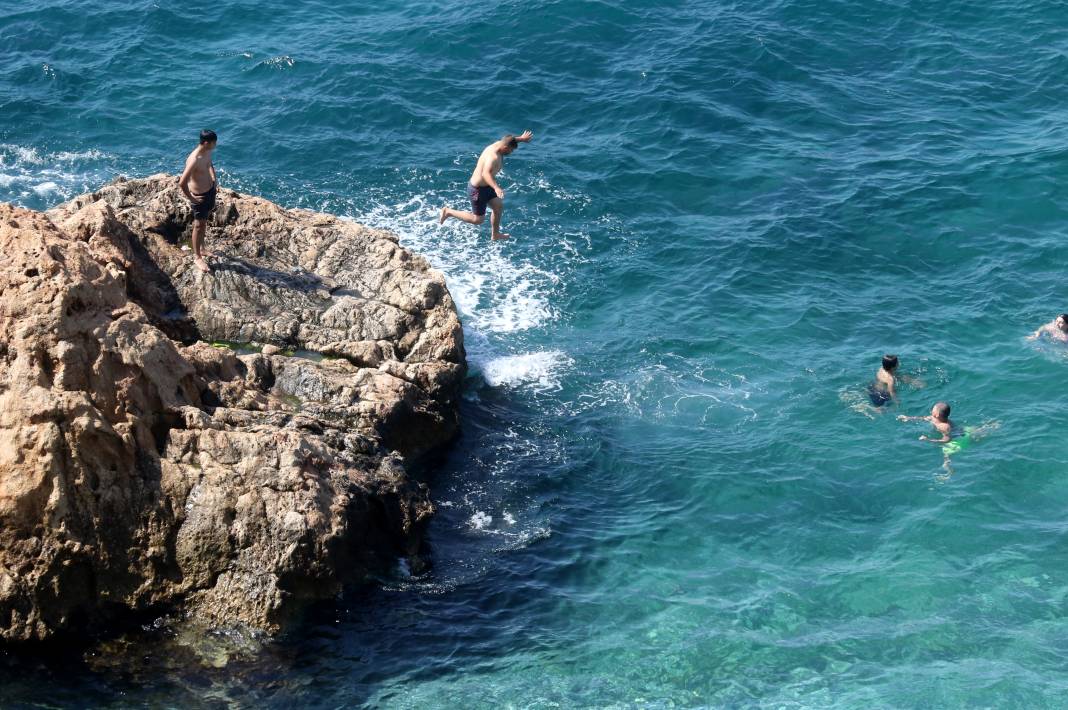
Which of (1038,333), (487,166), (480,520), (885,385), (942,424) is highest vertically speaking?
(487,166)

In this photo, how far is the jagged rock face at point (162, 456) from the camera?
13570 mm

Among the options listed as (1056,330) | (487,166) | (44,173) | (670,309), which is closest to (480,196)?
(487,166)

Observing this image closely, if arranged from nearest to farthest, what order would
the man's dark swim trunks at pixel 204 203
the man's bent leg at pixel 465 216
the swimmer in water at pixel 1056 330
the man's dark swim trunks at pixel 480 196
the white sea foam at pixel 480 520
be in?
the white sea foam at pixel 480 520 < the man's dark swim trunks at pixel 204 203 < the man's dark swim trunks at pixel 480 196 < the man's bent leg at pixel 465 216 < the swimmer in water at pixel 1056 330

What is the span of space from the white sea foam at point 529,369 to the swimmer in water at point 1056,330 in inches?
381

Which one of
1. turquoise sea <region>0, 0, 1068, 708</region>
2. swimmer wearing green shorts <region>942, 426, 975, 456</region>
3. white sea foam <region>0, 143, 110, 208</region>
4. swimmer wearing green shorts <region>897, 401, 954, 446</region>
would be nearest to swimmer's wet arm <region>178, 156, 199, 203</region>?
turquoise sea <region>0, 0, 1068, 708</region>

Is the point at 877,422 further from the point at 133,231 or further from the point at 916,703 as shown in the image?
the point at 133,231

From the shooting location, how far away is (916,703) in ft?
46.4

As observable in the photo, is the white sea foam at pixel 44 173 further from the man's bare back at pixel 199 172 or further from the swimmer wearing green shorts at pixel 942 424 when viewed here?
the swimmer wearing green shorts at pixel 942 424

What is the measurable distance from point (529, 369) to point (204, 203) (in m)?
7.31

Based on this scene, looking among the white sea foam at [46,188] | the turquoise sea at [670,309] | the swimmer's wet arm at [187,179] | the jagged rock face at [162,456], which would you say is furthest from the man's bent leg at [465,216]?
the white sea foam at [46,188]

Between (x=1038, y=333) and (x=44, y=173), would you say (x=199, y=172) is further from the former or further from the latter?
(x=1038, y=333)

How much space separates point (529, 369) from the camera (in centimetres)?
2216

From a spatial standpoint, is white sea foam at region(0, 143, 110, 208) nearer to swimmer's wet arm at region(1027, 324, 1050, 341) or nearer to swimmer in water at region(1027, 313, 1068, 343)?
swimmer's wet arm at region(1027, 324, 1050, 341)

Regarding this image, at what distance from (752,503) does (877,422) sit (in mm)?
3527
